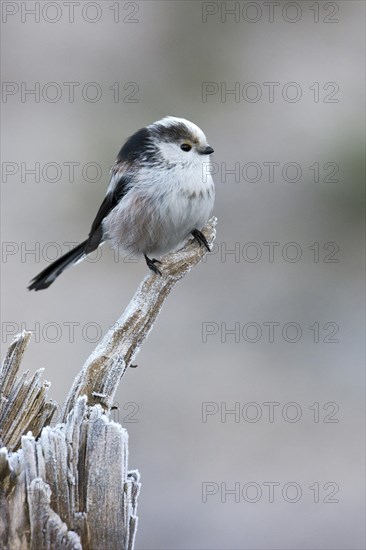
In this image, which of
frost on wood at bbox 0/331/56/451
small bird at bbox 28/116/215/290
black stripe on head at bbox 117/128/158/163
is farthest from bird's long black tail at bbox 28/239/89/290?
frost on wood at bbox 0/331/56/451

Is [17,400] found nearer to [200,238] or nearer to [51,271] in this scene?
[200,238]

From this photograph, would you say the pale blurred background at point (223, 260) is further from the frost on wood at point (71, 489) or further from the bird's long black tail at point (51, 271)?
the frost on wood at point (71, 489)

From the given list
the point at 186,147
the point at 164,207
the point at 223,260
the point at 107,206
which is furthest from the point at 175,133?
the point at 223,260

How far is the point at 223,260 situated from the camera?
11234mm

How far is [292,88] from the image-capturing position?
13047 mm

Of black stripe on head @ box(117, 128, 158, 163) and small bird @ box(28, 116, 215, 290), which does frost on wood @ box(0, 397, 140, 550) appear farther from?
black stripe on head @ box(117, 128, 158, 163)

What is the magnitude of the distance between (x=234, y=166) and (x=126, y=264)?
1664 millimetres

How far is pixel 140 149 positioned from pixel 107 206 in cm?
49

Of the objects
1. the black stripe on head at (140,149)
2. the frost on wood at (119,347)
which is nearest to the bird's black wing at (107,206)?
the black stripe on head at (140,149)

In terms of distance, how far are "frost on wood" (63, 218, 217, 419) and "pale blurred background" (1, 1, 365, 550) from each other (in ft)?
12.5

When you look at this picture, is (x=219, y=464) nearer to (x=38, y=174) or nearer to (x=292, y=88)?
(x=38, y=174)

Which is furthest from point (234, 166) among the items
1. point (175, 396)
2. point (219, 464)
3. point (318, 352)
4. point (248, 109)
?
point (219, 464)

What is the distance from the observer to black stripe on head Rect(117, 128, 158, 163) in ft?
19.2

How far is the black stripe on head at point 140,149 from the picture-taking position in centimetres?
585
